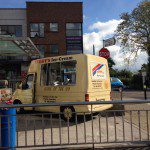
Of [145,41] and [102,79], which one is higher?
[145,41]

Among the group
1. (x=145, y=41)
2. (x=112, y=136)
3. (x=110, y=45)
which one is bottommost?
→ (x=112, y=136)

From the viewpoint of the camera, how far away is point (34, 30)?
43406mm

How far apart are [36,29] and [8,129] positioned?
120 ft

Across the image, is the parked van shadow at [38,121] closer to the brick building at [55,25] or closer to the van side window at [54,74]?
the van side window at [54,74]

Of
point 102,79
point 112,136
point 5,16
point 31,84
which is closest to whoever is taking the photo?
point 112,136

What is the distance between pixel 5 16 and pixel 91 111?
120ft

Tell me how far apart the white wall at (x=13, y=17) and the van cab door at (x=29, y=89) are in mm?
28412

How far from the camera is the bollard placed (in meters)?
7.75

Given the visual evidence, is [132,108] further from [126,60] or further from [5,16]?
[126,60]

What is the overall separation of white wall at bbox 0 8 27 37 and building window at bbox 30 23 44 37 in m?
0.86

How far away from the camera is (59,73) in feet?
44.9

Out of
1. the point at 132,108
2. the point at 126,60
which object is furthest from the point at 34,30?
the point at 132,108

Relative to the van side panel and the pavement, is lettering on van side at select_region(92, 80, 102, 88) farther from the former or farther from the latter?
the pavement

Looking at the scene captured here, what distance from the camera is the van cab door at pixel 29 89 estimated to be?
1473 centimetres
